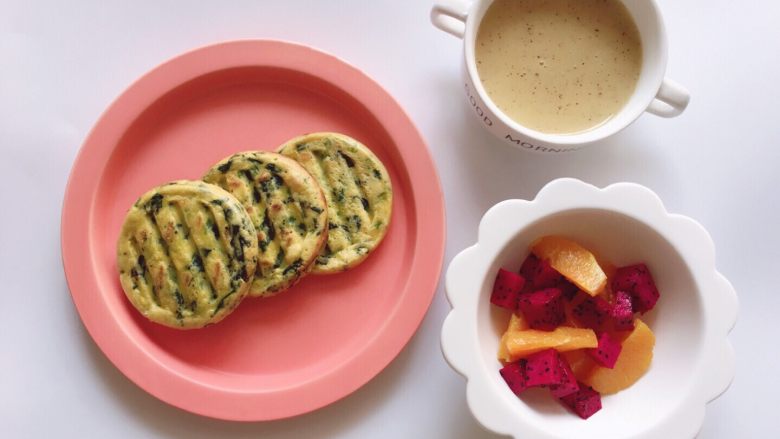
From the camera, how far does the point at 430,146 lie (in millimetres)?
A: 1417

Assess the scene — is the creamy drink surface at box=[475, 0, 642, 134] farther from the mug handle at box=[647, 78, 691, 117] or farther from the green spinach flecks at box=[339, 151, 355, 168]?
the green spinach flecks at box=[339, 151, 355, 168]

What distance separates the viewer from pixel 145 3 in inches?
55.6

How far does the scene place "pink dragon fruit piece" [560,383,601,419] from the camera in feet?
4.00

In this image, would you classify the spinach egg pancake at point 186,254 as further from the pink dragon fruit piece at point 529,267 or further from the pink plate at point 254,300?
the pink dragon fruit piece at point 529,267

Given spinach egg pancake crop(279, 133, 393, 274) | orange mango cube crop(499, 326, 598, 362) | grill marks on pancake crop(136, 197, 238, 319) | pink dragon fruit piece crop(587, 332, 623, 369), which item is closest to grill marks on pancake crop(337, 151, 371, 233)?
spinach egg pancake crop(279, 133, 393, 274)

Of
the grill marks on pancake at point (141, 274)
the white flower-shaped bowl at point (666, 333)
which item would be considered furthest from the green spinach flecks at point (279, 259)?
the white flower-shaped bowl at point (666, 333)

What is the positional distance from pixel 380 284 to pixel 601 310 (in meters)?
0.40

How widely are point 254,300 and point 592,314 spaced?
A: 606 millimetres

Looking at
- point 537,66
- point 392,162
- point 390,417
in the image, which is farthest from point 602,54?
point 390,417

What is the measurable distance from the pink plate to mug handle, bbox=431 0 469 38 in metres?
0.17

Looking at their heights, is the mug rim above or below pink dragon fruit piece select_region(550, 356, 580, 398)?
above

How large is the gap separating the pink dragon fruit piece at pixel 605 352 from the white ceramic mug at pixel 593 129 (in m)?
0.33

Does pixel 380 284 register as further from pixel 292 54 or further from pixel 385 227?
pixel 292 54

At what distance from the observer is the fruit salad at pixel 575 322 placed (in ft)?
3.95
